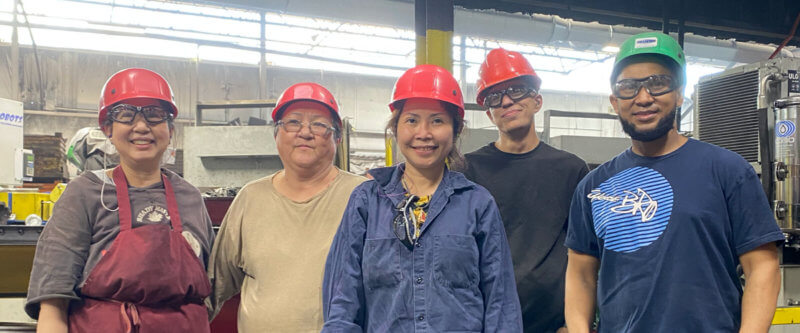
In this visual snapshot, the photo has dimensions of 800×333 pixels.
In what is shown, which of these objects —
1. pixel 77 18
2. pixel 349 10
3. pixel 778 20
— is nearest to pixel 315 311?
pixel 778 20

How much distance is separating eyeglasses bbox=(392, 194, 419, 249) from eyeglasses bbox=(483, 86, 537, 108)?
68 cm

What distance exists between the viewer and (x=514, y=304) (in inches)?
57.8

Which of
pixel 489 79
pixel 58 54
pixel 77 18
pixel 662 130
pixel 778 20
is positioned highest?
pixel 77 18

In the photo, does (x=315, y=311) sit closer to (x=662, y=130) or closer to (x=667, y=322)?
(x=667, y=322)

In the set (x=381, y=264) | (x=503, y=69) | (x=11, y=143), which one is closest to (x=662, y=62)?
(x=503, y=69)

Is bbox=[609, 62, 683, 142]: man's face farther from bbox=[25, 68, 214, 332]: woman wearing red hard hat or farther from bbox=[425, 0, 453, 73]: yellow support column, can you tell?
bbox=[425, 0, 453, 73]: yellow support column

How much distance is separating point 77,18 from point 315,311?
1165 centimetres

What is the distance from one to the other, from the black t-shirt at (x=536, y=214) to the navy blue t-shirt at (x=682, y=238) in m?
0.26

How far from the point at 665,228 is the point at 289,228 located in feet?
3.41

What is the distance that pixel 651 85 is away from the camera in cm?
159

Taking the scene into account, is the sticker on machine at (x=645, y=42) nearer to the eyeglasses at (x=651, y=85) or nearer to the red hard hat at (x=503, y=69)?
the eyeglasses at (x=651, y=85)

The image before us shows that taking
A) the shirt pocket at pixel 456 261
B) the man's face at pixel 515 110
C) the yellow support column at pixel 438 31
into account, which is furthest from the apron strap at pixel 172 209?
the yellow support column at pixel 438 31

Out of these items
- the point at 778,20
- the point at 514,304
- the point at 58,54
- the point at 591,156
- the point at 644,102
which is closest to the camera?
the point at 514,304

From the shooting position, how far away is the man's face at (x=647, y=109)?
1.57m
